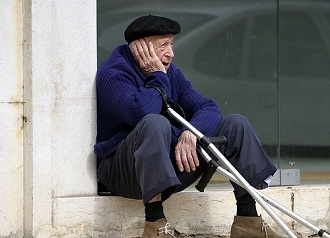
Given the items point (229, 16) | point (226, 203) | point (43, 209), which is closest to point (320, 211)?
point (226, 203)

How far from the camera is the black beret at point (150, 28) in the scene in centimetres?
565

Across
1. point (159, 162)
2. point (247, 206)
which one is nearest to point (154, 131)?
point (159, 162)

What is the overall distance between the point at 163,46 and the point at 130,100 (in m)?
0.52

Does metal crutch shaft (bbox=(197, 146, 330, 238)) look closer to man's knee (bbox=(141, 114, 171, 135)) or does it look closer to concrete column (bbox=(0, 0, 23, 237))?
man's knee (bbox=(141, 114, 171, 135))

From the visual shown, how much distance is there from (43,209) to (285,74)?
233 centimetres

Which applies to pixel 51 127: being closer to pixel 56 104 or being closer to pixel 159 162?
pixel 56 104

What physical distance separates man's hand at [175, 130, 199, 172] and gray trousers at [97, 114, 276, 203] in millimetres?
59

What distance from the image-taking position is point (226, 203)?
6168 mm

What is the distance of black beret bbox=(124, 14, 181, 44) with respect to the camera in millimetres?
5648

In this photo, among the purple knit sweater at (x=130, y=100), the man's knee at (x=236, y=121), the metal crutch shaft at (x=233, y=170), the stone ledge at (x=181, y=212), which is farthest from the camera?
the stone ledge at (x=181, y=212)

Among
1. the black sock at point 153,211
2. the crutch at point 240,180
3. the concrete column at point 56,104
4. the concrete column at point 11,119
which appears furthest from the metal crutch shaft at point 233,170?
the concrete column at point 11,119

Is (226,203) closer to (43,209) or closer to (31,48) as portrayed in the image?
(43,209)

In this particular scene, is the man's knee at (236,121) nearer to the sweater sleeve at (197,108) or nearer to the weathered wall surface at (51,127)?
the sweater sleeve at (197,108)

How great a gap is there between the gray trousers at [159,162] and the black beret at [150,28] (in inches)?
25.5
